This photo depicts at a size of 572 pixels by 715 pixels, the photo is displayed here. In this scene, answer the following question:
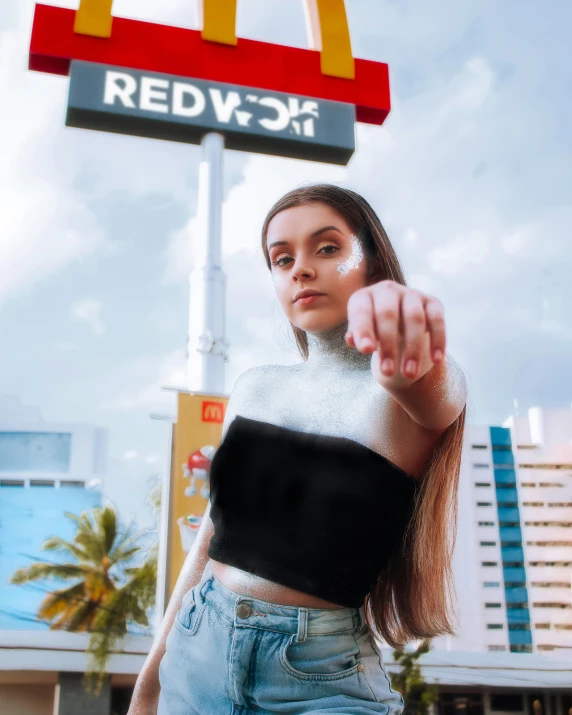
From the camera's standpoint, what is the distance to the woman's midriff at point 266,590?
834mm

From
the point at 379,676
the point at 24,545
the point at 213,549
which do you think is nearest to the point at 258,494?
the point at 213,549

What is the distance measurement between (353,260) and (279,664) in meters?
0.49

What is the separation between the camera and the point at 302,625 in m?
0.81

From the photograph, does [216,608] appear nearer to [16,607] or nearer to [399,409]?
[399,409]

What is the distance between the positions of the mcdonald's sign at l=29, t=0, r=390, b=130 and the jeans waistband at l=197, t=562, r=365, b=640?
946 centimetres

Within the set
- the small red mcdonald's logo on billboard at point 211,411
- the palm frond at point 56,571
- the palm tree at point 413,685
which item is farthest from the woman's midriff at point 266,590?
the palm frond at point 56,571

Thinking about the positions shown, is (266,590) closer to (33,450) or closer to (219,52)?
(219,52)

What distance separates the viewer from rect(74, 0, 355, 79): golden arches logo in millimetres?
9078

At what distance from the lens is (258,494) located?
Result: 873mm

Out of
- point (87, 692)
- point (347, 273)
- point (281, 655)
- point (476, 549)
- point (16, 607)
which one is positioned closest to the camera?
point (281, 655)

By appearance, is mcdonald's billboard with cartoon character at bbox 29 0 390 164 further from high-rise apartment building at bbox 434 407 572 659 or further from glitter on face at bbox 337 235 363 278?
high-rise apartment building at bbox 434 407 572 659

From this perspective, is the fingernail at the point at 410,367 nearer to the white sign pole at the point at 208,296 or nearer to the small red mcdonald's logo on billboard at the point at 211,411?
the small red mcdonald's logo on billboard at the point at 211,411

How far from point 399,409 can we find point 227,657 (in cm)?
35

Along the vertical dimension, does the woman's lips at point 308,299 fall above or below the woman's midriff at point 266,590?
above
